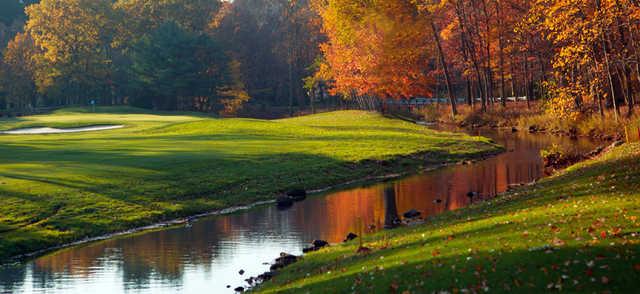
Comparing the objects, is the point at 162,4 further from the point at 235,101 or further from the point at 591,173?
the point at 591,173

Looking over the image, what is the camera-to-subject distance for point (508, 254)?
13.8m

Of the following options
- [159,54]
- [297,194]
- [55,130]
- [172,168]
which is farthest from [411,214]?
[159,54]

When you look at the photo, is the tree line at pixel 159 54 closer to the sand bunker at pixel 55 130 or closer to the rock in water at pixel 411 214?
the sand bunker at pixel 55 130

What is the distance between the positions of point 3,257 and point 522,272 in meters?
16.6

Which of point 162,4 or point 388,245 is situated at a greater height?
point 162,4

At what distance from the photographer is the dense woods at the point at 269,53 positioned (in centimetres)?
6931

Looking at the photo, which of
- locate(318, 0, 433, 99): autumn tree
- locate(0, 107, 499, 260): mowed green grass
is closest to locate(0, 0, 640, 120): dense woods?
locate(318, 0, 433, 99): autumn tree

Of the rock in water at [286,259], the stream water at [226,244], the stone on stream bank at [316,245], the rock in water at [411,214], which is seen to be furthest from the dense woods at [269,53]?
the rock in water at [286,259]

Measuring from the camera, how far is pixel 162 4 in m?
113

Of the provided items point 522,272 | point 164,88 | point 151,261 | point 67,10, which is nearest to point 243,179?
point 151,261

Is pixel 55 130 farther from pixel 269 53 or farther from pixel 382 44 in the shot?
pixel 269 53

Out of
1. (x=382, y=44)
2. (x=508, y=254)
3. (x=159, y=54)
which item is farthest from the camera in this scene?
(x=159, y=54)

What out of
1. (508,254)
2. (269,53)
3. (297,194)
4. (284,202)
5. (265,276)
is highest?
(269,53)

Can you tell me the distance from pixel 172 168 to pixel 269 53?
82.2 metres
